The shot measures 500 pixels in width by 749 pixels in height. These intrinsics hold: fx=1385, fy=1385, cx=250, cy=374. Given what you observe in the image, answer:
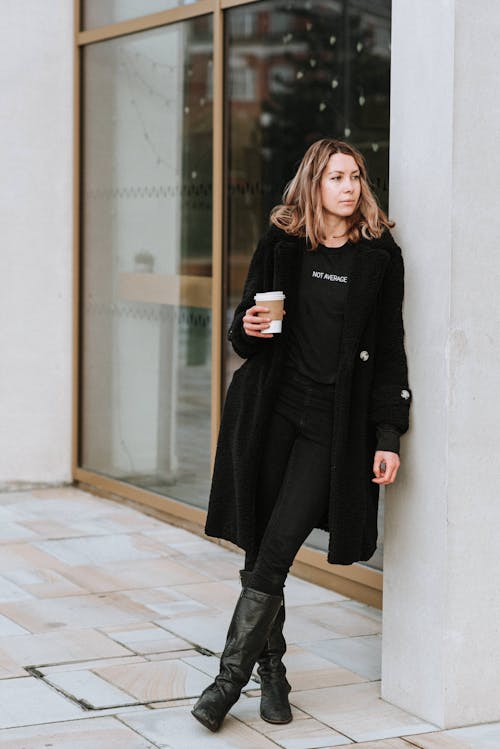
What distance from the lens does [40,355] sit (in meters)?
8.12

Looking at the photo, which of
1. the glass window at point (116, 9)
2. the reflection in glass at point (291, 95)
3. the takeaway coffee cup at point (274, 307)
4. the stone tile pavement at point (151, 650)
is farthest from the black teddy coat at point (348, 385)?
the glass window at point (116, 9)

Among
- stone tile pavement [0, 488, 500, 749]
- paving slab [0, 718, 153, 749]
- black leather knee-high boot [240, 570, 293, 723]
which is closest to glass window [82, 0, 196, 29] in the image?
stone tile pavement [0, 488, 500, 749]

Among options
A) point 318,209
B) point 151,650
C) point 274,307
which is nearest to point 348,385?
point 274,307

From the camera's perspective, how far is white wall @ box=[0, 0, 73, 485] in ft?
25.9

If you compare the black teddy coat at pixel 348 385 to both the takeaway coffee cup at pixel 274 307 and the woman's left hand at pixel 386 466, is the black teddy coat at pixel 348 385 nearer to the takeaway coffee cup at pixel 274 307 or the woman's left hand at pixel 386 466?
the woman's left hand at pixel 386 466

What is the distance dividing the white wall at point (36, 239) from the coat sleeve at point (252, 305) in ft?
12.9

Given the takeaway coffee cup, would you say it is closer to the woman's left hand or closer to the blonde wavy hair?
the blonde wavy hair

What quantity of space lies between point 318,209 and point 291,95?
2328mm

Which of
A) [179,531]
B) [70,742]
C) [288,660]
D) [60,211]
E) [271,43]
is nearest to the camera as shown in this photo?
[70,742]

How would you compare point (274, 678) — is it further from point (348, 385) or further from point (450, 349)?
point (450, 349)

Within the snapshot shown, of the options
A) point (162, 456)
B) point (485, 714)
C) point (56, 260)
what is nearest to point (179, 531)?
point (162, 456)

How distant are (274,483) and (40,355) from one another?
4.08m

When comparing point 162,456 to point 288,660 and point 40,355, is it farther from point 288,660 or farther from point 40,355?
point 288,660

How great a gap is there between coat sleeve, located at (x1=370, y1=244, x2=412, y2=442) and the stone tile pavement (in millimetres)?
910
